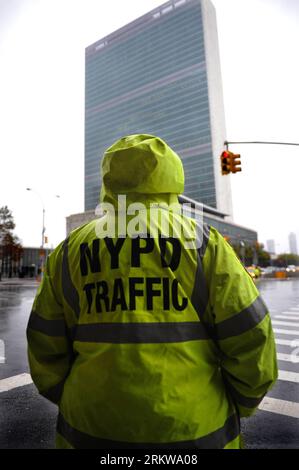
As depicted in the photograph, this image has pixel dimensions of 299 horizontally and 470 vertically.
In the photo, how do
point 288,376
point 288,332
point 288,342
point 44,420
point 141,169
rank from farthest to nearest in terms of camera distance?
point 288,332 < point 288,342 < point 288,376 < point 44,420 < point 141,169

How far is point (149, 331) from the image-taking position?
1181 millimetres

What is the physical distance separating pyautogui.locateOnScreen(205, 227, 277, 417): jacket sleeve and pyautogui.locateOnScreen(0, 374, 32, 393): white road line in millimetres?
3799

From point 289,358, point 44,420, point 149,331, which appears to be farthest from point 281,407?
point 149,331

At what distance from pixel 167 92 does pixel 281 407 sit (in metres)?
137

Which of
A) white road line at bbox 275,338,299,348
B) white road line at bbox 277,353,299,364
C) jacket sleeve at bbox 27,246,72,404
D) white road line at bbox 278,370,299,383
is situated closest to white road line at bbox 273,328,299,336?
white road line at bbox 275,338,299,348

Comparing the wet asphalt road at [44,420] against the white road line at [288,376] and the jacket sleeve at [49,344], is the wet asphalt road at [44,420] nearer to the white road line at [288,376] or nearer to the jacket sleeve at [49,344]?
the white road line at [288,376]

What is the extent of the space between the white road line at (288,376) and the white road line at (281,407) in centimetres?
92

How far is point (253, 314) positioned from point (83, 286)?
0.77 metres

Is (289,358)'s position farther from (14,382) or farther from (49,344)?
(49,344)

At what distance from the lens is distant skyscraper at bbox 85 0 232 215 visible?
4545 inches

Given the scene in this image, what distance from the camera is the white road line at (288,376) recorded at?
178 inches

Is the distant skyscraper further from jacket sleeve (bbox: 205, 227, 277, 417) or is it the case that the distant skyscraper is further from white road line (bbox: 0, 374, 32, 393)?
jacket sleeve (bbox: 205, 227, 277, 417)

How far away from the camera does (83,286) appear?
54.1 inches

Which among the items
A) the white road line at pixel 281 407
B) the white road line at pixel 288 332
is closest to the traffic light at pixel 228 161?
the white road line at pixel 288 332
